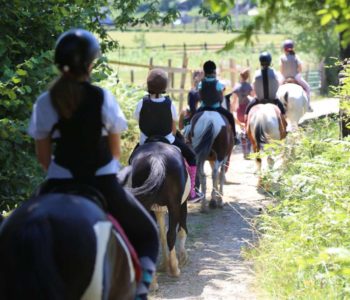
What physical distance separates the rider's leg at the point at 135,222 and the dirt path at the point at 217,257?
2.98m

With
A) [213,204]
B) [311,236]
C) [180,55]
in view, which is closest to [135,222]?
[311,236]

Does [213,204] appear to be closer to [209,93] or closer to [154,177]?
[209,93]

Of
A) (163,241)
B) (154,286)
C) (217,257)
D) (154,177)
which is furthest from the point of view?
(217,257)

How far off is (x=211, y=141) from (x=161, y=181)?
13.6 ft

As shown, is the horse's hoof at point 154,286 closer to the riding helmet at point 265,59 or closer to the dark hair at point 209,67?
the dark hair at point 209,67

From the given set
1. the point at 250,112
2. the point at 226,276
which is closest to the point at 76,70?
the point at 226,276

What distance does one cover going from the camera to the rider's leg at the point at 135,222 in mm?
4477

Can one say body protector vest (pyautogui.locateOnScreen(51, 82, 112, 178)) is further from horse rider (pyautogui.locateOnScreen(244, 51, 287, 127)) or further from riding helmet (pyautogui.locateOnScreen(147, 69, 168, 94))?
horse rider (pyautogui.locateOnScreen(244, 51, 287, 127))

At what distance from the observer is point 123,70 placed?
145ft

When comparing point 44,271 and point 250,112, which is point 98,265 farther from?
point 250,112

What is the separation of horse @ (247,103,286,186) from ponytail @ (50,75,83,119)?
30.1ft

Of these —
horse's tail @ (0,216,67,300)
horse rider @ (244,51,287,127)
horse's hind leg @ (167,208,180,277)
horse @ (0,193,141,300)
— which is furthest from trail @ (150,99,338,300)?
horse's tail @ (0,216,67,300)

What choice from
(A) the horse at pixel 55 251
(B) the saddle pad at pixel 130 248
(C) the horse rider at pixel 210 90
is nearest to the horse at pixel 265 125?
(C) the horse rider at pixel 210 90

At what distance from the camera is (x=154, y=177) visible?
774cm
